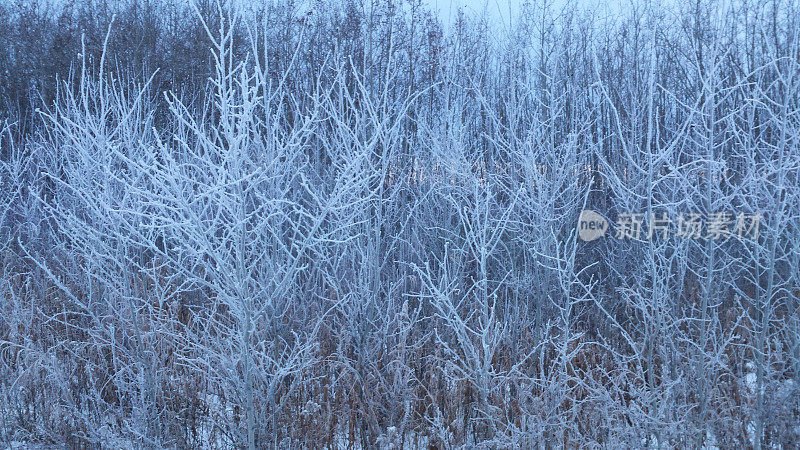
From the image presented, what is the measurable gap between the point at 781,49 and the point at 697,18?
1.54 meters

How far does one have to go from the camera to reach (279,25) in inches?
615

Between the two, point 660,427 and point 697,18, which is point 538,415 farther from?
point 697,18

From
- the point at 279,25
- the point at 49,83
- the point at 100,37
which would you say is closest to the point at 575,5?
the point at 279,25

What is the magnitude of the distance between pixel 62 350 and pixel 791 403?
272 inches

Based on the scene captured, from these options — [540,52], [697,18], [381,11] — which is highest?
[381,11]

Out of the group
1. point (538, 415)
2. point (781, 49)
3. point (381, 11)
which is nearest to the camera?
point (538, 415)

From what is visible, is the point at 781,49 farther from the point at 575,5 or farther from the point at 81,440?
the point at 81,440

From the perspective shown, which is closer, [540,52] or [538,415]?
[538,415]

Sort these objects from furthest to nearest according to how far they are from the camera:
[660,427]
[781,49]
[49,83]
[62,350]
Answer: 1. [49,83]
2. [781,49]
3. [62,350]
4. [660,427]

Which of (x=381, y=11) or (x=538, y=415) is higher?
(x=381, y=11)

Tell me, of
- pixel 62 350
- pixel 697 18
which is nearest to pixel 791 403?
pixel 62 350

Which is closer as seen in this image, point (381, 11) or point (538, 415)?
point (538, 415)

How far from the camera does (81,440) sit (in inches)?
195

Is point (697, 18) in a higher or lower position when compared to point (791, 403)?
higher
